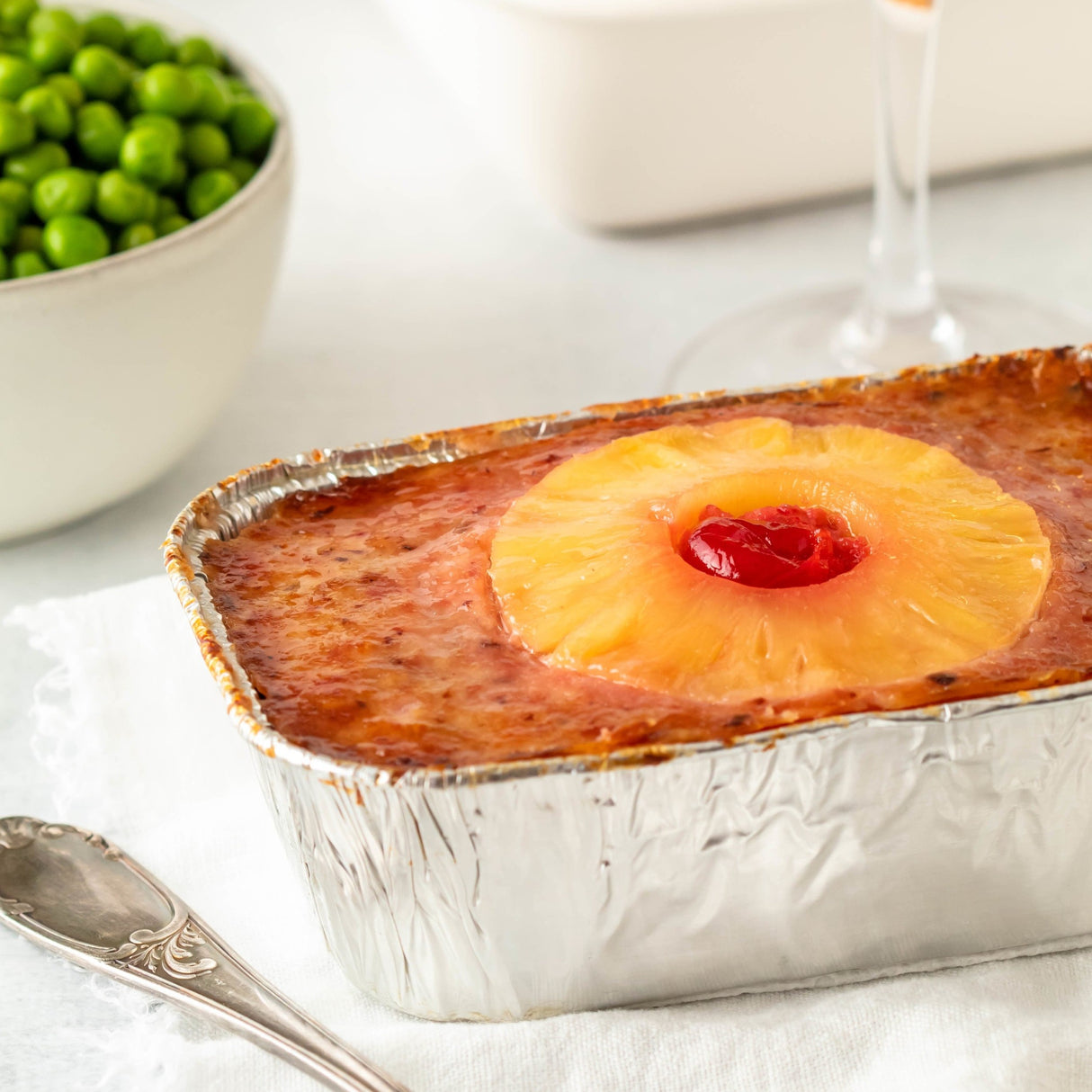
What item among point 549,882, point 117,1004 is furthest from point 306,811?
point 117,1004

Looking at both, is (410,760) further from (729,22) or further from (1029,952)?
(729,22)

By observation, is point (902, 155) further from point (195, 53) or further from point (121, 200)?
point (121, 200)

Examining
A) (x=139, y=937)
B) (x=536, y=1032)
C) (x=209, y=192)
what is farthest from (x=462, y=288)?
(x=536, y=1032)

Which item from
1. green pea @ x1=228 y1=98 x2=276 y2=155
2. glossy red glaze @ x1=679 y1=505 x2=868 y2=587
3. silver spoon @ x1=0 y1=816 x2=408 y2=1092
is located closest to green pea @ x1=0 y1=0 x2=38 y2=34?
green pea @ x1=228 y1=98 x2=276 y2=155

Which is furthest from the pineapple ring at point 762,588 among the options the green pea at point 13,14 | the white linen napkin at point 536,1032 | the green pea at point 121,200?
the green pea at point 13,14

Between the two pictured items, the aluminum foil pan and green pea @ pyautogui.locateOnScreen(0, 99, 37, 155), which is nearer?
the aluminum foil pan

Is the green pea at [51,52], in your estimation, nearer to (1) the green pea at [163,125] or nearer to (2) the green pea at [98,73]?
(2) the green pea at [98,73]

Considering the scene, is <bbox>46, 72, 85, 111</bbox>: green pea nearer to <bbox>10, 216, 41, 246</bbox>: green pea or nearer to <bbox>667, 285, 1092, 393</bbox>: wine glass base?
<bbox>10, 216, 41, 246</bbox>: green pea
